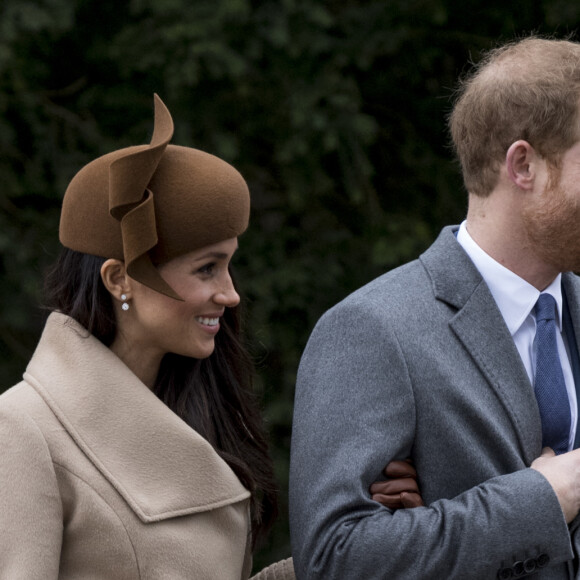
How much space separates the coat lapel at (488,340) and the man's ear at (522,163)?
0.20 meters

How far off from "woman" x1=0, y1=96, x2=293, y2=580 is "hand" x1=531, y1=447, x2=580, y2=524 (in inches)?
24.7

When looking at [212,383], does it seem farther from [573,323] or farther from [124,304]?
[573,323]

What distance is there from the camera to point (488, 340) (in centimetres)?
238

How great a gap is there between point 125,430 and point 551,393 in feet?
2.85

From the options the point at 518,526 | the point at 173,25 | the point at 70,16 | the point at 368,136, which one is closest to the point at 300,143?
the point at 368,136

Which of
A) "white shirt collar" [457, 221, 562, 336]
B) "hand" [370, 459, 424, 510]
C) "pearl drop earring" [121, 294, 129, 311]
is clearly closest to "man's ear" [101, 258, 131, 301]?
"pearl drop earring" [121, 294, 129, 311]

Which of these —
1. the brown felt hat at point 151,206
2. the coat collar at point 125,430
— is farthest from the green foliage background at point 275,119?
the coat collar at point 125,430

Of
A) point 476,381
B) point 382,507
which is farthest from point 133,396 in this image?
point 476,381

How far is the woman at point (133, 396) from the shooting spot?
213 cm

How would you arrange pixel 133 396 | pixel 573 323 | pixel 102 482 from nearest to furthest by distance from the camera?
pixel 102 482
pixel 133 396
pixel 573 323

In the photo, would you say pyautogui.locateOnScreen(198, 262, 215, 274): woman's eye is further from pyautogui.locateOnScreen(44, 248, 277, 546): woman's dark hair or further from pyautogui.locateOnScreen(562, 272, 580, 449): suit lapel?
pyautogui.locateOnScreen(562, 272, 580, 449): suit lapel

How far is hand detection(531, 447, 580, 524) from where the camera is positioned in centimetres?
223

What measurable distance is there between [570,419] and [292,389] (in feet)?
11.4

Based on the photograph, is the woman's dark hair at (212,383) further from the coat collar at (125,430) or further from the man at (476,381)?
the man at (476,381)
